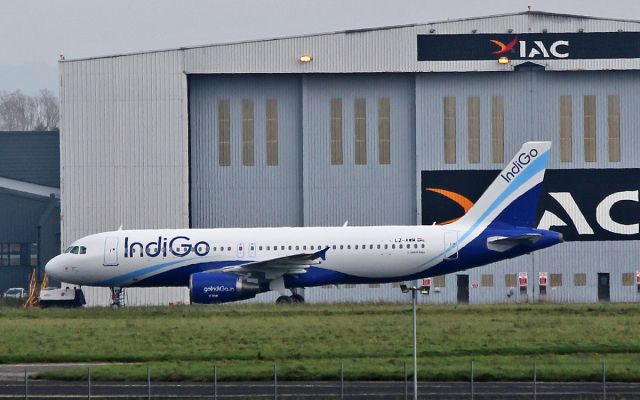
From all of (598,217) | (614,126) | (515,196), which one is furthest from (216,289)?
(614,126)

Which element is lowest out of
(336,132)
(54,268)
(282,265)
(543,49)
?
(54,268)

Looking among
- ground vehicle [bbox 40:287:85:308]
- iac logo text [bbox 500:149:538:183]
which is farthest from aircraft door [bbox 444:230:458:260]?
ground vehicle [bbox 40:287:85:308]

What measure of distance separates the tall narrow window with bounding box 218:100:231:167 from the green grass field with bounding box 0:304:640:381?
51.5 feet

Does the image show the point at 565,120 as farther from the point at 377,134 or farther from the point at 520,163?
the point at 520,163

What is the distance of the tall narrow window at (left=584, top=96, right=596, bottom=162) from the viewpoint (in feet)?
228

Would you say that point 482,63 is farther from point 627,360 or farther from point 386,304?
point 627,360

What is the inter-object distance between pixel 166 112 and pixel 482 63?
1578 cm

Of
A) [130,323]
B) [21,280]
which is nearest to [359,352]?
[130,323]

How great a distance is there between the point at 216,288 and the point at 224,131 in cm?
1499

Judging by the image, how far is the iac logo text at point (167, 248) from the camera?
58250mm

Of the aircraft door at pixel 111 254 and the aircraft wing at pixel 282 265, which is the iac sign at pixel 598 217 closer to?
the aircraft wing at pixel 282 265

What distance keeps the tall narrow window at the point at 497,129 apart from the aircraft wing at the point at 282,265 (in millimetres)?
14918

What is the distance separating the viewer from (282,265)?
57.4 metres

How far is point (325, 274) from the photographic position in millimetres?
58125
